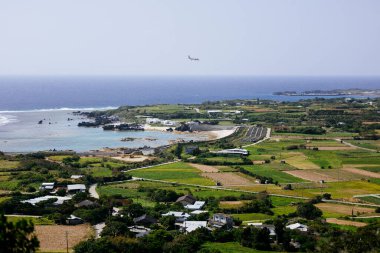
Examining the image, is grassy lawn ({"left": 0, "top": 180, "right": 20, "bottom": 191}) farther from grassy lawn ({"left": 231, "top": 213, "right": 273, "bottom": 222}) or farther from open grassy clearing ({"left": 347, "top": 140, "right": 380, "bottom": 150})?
A: open grassy clearing ({"left": 347, "top": 140, "right": 380, "bottom": 150})

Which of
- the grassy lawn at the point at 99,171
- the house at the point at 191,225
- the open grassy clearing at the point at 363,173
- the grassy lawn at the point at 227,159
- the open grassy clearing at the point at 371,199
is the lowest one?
the open grassy clearing at the point at 363,173

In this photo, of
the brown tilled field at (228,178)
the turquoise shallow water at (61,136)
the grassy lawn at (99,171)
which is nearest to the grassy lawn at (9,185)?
the grassy lawn at (99,171)

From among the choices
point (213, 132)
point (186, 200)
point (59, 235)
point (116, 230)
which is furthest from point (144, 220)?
point (213, 132)

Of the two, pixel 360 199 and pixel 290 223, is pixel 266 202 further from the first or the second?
pixel 360 199

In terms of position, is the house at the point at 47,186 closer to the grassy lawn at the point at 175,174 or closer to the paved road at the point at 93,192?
the paved road at the point at 93,192

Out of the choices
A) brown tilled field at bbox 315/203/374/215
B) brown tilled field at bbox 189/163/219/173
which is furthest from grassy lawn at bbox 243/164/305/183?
brown tilled field at bbox 315/203/374/215

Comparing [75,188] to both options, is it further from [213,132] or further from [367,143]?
[213,132]
